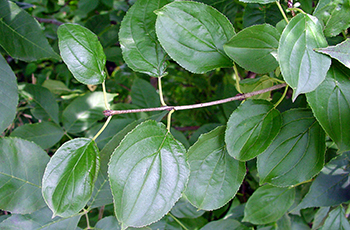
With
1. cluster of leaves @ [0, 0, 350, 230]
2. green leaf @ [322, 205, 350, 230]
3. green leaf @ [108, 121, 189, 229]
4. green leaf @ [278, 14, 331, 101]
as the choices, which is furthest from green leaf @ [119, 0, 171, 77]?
green leaf @ [322, 205, 350, 230]

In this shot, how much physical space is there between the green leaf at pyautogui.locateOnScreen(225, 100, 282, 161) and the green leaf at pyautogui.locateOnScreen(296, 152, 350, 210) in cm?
29

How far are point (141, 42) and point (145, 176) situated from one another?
0.27 metres

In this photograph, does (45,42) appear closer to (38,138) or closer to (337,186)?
(38,138)

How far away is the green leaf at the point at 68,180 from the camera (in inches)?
17.8

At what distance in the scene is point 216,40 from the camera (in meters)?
0.49

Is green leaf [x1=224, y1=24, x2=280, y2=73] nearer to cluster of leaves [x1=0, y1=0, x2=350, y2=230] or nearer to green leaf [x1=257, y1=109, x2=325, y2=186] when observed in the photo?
cluster of leaves [x1=0, y1=0, x2=350, y2=230]

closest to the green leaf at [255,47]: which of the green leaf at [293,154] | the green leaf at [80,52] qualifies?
the green leaf at [293,154]

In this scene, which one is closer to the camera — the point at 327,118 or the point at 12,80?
the point at 327,118

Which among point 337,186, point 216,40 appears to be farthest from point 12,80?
point 337,186

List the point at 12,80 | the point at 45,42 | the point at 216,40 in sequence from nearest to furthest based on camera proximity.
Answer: the point at 216,40, the point at 12,80, the point at 45,42

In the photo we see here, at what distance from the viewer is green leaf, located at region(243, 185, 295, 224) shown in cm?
69

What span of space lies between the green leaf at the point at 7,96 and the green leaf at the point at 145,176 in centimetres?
31

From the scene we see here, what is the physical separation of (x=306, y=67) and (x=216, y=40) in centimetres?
18

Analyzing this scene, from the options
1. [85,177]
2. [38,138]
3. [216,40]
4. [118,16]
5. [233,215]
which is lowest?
[233,215]
